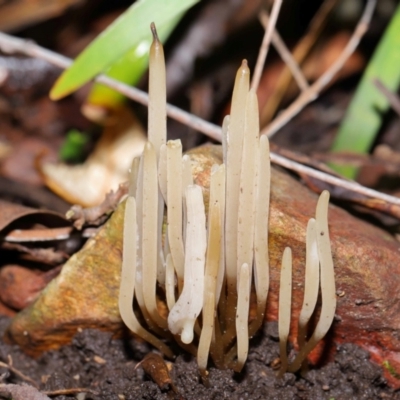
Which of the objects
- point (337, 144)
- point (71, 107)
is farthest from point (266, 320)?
point (71, 107)

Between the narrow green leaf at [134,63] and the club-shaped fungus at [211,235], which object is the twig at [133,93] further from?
the club-shaped fungus at [211,235]

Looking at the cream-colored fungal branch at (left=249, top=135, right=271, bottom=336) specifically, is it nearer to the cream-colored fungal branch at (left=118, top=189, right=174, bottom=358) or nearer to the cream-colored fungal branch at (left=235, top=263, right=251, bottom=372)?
the cream-colored fungal branch at (left=235, top=263, right=251, bottom=372)

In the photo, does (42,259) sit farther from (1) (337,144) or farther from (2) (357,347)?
(1) (337,144)

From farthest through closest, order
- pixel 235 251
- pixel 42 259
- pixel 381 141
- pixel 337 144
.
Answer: pixel 381 141 < pixel 337 144 < pixel 42 259 < pixel 235 251

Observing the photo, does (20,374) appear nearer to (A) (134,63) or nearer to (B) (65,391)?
(B) (65,391)

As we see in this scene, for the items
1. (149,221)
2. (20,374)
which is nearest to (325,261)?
(149,221)

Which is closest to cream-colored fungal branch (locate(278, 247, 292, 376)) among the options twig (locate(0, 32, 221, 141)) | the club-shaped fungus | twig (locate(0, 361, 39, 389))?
the club-shaped fungus
